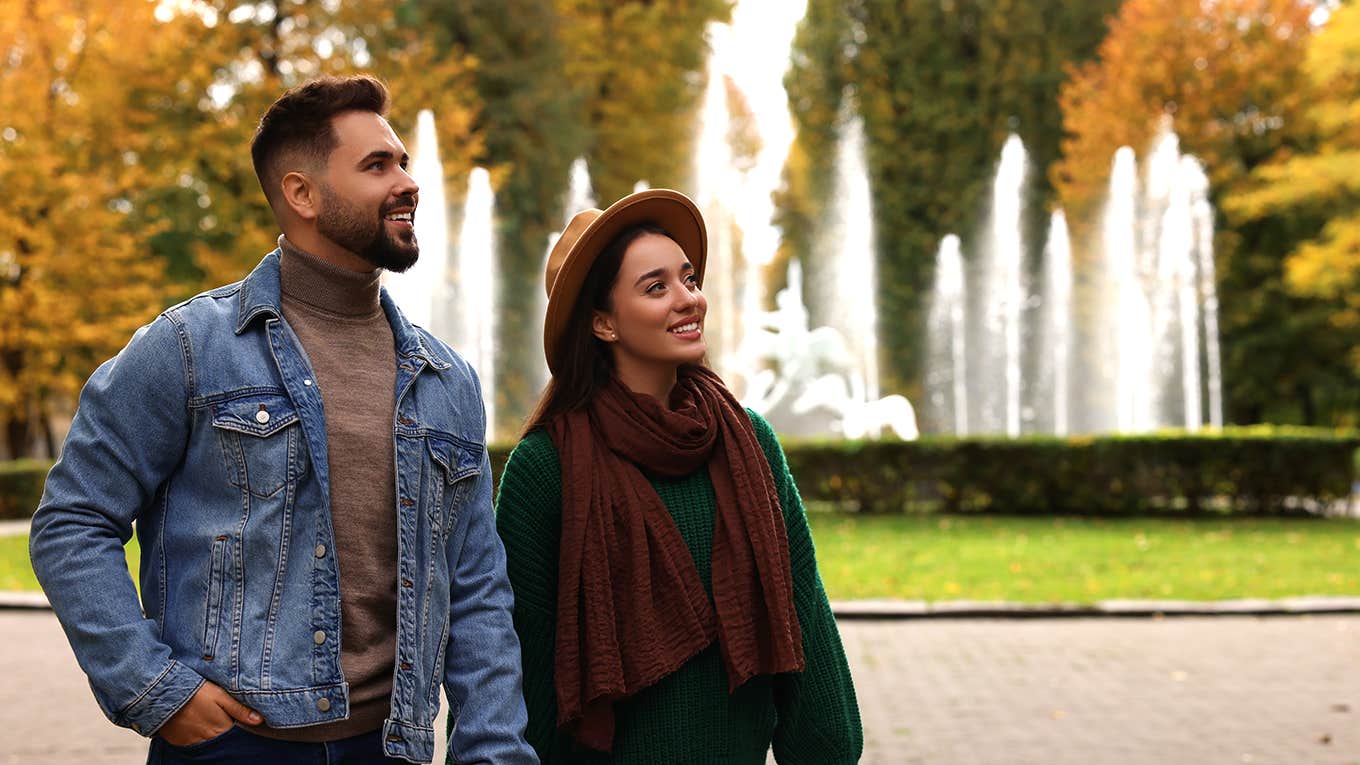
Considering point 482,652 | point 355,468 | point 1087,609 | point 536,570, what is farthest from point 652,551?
point 1087,609

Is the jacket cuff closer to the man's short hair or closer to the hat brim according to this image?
the man's short hair

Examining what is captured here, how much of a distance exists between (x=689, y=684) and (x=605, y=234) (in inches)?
31.8

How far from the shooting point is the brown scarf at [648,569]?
7.96 ft

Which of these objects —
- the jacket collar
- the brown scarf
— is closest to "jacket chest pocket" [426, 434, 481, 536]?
the jacket collar

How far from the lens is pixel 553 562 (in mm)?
2527

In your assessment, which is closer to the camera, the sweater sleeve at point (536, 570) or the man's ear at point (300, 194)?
the man's ear at point (300, 194)

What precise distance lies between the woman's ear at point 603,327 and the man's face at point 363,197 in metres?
0.51

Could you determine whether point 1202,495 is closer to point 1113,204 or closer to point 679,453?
point 1113,204

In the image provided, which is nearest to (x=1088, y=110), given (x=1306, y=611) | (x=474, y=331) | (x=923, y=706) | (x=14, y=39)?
(x=474, y=331)

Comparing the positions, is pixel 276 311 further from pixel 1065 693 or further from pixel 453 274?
pixel 453 274

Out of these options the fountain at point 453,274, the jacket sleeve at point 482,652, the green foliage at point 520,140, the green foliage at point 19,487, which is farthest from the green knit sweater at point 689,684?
the green foliage at point 520,140

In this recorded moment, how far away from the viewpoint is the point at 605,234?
2.63 metres

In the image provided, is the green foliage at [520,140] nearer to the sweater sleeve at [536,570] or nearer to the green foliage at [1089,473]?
the green foliage at [1089,473]

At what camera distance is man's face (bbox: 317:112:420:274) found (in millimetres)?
2217
